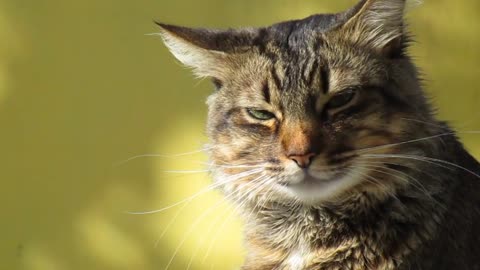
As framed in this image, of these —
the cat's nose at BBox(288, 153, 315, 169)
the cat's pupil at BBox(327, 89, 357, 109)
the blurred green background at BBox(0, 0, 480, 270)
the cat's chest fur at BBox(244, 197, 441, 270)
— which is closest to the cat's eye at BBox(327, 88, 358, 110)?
the cat's pupil at BBox(327, 89, 357, 109)

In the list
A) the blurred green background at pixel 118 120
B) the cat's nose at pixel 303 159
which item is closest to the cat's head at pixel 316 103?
the cat's nose at pixel 303 159

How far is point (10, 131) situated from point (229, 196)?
1153 millimetres

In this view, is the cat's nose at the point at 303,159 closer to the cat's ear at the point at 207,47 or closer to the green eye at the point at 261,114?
the green eye at the point at 261,114

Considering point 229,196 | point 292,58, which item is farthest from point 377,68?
point 229,196

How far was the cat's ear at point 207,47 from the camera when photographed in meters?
2.09

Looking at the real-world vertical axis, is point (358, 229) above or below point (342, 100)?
below

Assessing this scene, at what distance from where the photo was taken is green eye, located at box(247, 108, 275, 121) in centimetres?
199

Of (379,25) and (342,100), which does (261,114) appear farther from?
(379,25)

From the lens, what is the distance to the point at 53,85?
2936mm

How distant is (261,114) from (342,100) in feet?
0.70

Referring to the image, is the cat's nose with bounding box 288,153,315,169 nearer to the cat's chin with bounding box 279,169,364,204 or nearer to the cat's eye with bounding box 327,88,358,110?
the cat's chin with bounding box 279,169,364,204

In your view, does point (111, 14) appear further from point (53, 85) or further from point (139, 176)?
point (139, 176)

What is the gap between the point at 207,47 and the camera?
209 centimetres

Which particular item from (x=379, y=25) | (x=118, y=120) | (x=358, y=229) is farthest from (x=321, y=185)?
(x=118, y=120)
